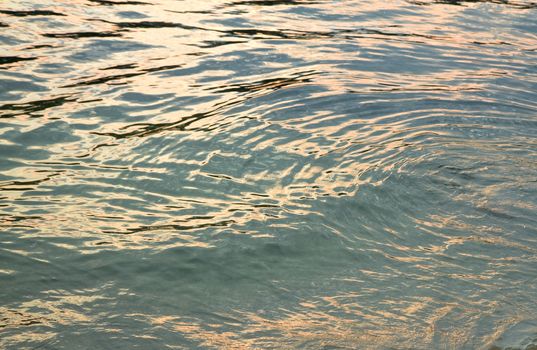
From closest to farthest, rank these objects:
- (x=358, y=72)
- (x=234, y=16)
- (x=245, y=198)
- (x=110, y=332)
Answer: (x=110, y=332) < (x=245, y=198) < (x=358, y=72) < (x=234, y=16)

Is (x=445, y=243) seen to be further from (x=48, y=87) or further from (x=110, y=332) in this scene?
(x=48, y=87)

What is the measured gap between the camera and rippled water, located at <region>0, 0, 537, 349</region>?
396cm

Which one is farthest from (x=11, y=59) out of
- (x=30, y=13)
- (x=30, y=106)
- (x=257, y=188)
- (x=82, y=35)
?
(x=257, y=188)

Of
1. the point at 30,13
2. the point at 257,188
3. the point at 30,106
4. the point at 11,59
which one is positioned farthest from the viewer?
the point at 30,13

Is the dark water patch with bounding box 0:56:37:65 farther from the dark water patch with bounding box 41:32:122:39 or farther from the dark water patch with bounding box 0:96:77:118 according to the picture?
the dark water patch with bounding box 0:96:77:118

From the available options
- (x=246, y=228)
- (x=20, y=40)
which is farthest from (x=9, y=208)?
(x=20, y=40)

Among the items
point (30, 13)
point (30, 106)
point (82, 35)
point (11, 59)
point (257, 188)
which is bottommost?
point (257, 188)

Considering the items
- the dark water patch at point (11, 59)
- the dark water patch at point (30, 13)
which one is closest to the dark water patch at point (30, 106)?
the dark water patch at point (11, 59)

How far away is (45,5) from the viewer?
960 centimetres

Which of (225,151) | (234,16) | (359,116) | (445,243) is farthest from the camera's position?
(234,16)

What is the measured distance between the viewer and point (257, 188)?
5.43 meters

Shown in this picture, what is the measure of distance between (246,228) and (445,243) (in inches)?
50.1

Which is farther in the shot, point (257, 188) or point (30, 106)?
point (30, 106)

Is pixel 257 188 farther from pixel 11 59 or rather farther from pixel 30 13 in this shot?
pixel 30 13
